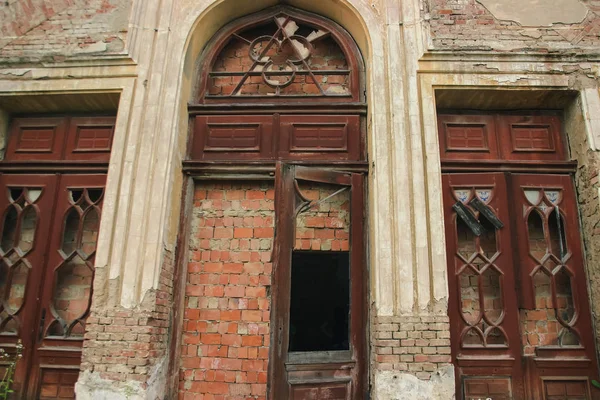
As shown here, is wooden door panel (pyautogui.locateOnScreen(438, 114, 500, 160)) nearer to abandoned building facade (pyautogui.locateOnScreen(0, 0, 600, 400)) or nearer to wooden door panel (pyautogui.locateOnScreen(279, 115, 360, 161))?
abandoned building facade (pyautogui.locateOnScreen(0, 0, 600, 400))

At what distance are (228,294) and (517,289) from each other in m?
3.02

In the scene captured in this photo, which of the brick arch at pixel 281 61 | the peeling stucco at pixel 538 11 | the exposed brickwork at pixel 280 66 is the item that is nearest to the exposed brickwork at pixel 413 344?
the brick arch at pixel 281 61

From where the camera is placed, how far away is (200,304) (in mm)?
4551

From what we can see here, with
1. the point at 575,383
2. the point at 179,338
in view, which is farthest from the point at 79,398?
the point at 575,383

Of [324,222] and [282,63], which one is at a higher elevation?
[282,63]

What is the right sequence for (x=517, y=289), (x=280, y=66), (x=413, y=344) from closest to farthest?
(x=413, y=344) < (x=517, y=289) < (x=280, y=66)

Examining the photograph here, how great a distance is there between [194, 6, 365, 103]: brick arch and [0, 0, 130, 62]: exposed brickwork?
3.48 ft

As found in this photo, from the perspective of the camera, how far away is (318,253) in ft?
15.3

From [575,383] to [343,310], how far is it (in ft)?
11.2

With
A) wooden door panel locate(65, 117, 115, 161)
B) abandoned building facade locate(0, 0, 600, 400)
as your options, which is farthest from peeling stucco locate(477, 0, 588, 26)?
wooden door panel locate(65, 117, 115, 161)

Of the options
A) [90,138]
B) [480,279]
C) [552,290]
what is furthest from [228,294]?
[552,290]

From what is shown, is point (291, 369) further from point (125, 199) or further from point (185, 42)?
point (185, 42)

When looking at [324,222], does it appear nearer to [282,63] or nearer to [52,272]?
[282,63]

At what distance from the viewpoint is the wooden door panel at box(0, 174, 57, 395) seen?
4504 mm
